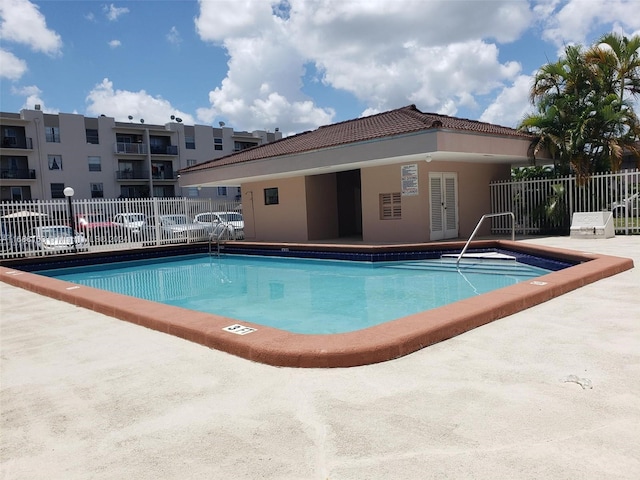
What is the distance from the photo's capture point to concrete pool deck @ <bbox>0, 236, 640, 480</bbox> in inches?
99.4

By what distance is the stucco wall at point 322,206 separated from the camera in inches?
746

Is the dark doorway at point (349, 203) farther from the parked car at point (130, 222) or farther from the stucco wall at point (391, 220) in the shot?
the parked car at point (130, 222)

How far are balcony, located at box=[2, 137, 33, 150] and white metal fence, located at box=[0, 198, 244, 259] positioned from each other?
3217cm

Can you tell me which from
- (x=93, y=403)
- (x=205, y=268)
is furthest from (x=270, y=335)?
(x=205, y=268)

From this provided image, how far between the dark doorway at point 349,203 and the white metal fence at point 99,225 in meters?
5.05

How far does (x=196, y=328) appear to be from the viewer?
16.1 feet

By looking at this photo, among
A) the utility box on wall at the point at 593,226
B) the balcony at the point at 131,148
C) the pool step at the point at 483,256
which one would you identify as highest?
the balcony at the point at 131,148

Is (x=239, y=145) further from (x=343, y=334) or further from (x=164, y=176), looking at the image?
(x=343, y=334)

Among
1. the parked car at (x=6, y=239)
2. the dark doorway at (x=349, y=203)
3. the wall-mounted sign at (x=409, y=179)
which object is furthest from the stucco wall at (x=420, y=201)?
the parked car at (x=6, y=239)

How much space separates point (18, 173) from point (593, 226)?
47486mm

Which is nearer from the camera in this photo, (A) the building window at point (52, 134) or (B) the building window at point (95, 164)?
(A) the building window at point (52, 134)

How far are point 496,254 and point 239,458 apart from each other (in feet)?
37.8

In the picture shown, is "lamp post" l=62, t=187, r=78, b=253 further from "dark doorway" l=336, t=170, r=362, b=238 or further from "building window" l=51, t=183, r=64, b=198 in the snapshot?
"building window" l=51, t=183, r=64, b=198

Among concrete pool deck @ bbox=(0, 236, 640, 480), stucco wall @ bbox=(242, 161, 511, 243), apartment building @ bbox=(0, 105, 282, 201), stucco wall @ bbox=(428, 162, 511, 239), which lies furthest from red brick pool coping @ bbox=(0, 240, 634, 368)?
apartment building @ bbox=(0, 105, 282, 201)
